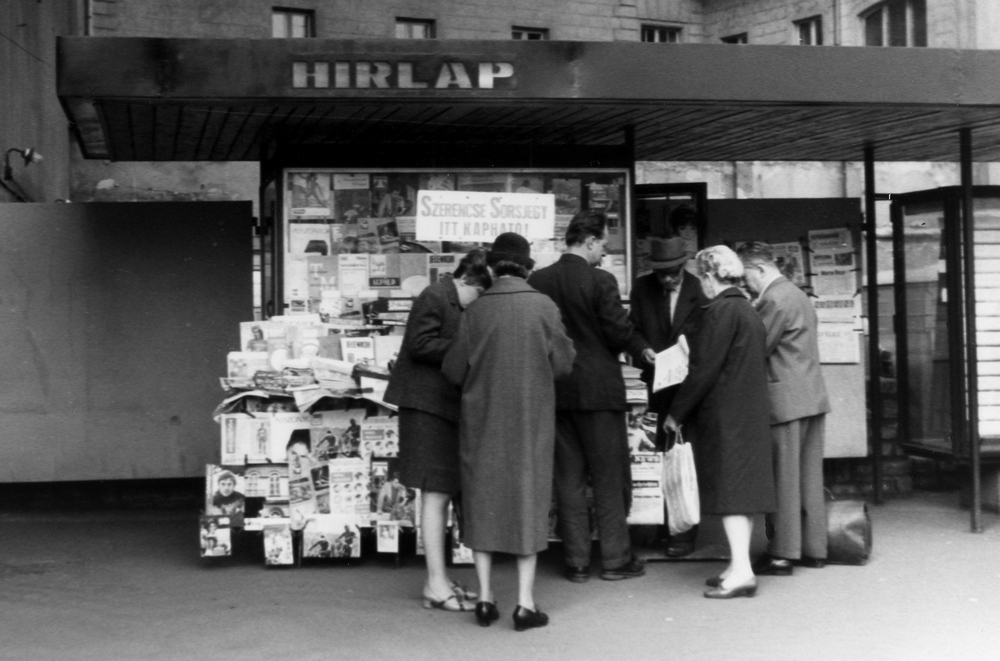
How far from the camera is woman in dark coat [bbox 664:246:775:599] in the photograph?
598 centimetres

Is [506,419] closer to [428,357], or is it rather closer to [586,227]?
[428,357]

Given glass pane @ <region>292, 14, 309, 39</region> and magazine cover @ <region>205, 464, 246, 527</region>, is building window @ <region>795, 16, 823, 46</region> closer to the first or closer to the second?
glass pane @ <region>292, 14, 309, 39</region>

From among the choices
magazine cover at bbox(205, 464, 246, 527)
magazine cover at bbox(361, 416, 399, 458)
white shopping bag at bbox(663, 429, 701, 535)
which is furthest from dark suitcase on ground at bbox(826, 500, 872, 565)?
magazine cover at bbox(205, 464, 246, 527)

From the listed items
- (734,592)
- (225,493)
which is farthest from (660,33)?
(734,592)

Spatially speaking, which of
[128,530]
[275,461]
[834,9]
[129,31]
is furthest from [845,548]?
[834,9]

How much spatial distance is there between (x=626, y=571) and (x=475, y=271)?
197cm

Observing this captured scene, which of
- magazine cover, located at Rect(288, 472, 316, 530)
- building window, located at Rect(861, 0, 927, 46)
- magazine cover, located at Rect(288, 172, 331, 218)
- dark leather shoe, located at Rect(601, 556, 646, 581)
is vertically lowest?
dark leather shoe, located at Rect(601, 556, 646, 581)

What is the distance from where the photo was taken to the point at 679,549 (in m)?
6.95

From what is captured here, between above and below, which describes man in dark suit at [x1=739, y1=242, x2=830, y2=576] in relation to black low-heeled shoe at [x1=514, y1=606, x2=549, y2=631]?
above

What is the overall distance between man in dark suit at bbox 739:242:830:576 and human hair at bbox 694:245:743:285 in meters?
0.43

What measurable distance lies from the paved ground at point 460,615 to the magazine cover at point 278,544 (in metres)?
0.09

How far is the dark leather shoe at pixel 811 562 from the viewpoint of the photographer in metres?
6.68

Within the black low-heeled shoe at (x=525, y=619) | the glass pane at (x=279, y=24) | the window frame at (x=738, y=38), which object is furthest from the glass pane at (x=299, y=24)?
the black low-heeled shoe at (x=525, y=619)

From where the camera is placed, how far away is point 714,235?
8.78m
